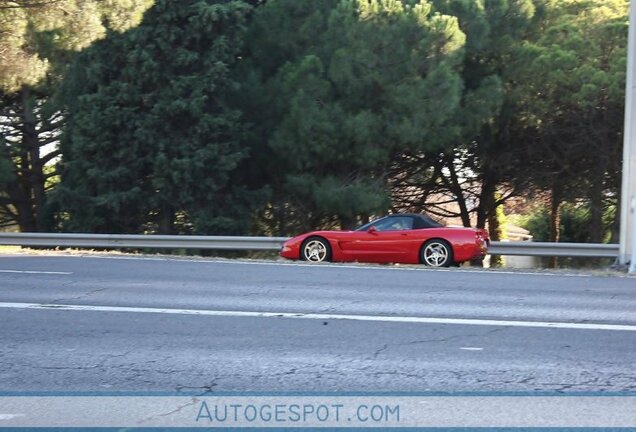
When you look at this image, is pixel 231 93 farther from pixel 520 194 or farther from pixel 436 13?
pixel 520 194

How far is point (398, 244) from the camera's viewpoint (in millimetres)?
18203

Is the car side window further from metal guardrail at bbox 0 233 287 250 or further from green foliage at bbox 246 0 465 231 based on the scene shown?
green foliage at bbox 246 0 465 231

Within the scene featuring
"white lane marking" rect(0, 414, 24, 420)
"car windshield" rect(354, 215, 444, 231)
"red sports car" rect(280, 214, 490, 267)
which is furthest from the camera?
"car windshield" rect(354, 215, 444, 231)

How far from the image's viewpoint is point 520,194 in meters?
29.4

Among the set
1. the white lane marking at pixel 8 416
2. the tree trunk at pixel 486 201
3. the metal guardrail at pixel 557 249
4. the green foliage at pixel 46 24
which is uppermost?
the green foliage at pixel 46 24

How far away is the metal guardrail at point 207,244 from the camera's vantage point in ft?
67.5

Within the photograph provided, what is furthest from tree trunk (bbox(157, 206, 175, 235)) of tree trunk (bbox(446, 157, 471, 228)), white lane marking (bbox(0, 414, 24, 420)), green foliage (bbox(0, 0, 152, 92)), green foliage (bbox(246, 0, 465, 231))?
white lane marking (bbox(0, 414, 24, 420))

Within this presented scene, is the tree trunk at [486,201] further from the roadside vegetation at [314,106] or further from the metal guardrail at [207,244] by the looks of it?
the metal guardrail at [207,244]

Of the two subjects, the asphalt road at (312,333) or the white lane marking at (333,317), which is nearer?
the asphalt road at (312,333)

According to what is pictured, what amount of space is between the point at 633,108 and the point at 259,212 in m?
14.4

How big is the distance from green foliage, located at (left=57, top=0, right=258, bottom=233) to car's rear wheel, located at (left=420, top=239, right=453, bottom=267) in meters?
9.44

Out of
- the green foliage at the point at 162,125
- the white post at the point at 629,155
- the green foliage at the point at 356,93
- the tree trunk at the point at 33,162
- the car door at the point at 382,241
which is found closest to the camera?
the white post at the point at 629,155

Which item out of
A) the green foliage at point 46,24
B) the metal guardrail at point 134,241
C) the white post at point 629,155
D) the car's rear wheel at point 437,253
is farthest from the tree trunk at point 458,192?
the white post at point 629,155

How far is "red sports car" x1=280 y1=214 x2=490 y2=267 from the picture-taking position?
17859 mm
